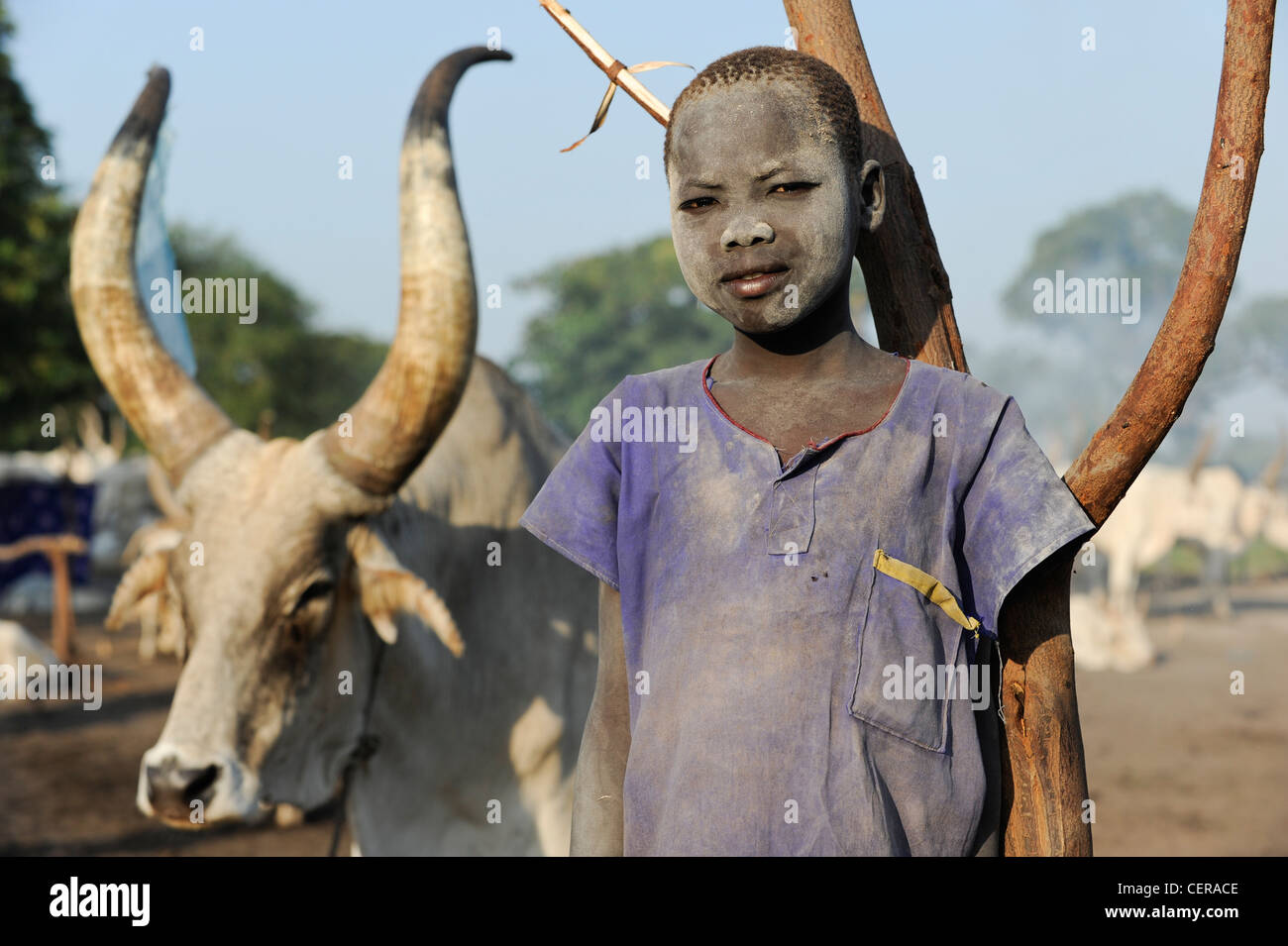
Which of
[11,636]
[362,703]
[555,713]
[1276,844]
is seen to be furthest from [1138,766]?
[11,636]

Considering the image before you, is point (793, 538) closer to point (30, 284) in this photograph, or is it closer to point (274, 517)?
point (274, 517)

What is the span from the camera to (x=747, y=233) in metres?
1.71

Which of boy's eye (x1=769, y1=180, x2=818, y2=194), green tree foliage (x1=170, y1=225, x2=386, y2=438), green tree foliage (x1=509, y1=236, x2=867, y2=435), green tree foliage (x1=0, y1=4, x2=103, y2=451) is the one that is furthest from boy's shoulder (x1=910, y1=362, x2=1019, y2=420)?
green tree foliage (x1=509, y1=236, x2=867, y2=435)

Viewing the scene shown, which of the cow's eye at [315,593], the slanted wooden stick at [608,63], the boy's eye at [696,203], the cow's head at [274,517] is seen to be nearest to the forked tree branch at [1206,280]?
the boy's eye at [696,203]

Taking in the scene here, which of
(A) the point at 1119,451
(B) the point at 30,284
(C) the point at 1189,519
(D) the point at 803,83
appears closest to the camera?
(D) the point at 803,83

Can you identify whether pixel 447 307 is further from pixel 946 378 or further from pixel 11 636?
pixel 11 636

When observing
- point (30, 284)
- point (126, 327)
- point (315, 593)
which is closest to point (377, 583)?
point (315, 593)

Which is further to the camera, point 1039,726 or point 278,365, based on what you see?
point 278,365

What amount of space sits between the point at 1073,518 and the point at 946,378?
27cm

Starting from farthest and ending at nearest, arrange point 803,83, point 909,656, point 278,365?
point 278,365, point 803,83, point 909,656

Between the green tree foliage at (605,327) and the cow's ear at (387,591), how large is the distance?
32.4 metres

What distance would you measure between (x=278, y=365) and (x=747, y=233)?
32.7 meters

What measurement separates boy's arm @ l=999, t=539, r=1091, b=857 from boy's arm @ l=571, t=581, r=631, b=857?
586 millimetres

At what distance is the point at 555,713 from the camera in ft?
12.9
